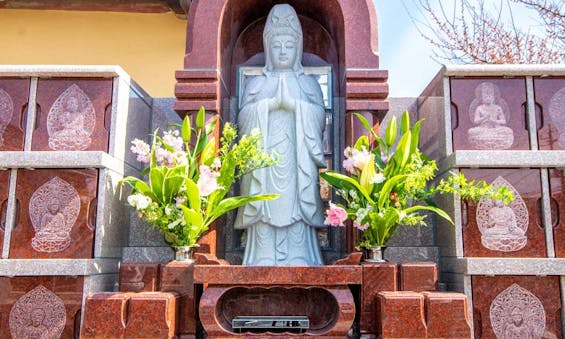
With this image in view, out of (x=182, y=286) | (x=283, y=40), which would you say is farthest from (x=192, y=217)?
(x=283, y=40)

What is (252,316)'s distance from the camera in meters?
4.06

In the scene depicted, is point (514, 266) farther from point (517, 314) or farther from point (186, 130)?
point (186, 130)

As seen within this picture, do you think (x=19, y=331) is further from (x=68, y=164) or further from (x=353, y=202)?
(x=353, y=202)

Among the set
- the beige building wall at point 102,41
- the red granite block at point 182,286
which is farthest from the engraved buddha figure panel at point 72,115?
the beige building wall at point 102,41

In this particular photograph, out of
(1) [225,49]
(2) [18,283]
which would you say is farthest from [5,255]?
→ (1) [225,49]

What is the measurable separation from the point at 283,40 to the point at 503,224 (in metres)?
2.39

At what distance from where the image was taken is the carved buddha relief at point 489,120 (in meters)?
4.48

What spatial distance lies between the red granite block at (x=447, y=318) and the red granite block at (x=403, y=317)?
0.18 feet

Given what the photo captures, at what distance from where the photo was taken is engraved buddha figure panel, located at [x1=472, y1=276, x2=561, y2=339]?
4.14 m

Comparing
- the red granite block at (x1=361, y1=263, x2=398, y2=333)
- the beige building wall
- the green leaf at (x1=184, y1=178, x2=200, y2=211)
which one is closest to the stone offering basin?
the red granite block at (x1=361, y1=263, x2=398, y2=333)

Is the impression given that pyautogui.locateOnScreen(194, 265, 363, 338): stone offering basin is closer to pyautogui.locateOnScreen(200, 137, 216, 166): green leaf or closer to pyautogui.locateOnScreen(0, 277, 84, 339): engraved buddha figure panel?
pyautogui.locateOnScreen(200, 137, 216, 166): green leaf

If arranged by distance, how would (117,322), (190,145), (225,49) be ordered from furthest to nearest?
(225,49)
(190,145)
(117,322)

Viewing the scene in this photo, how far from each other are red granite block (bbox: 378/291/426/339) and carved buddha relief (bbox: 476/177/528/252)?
3.04 ft

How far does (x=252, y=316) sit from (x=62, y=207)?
1.68 metres
